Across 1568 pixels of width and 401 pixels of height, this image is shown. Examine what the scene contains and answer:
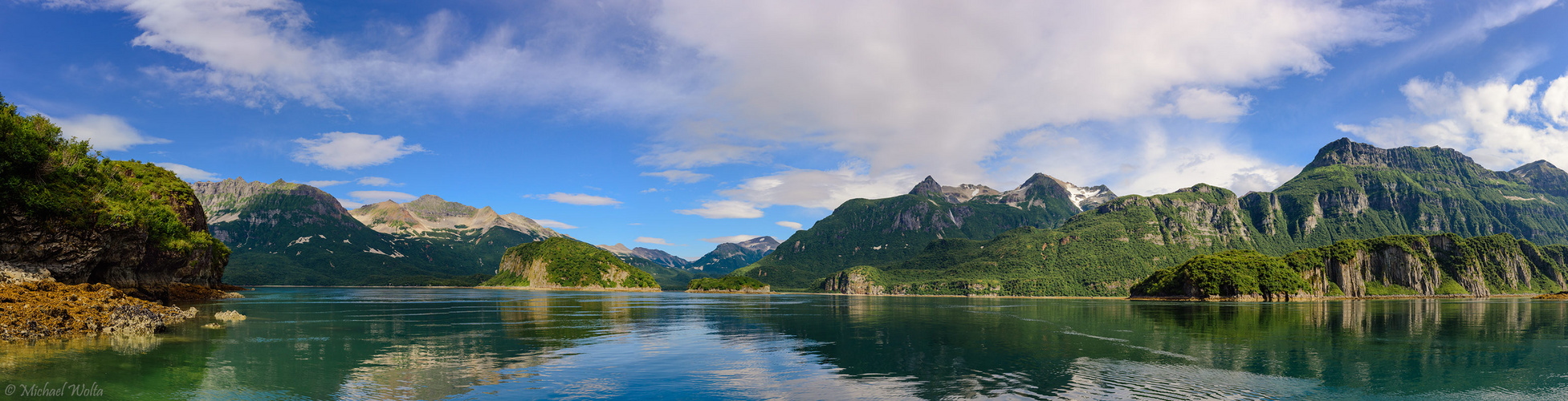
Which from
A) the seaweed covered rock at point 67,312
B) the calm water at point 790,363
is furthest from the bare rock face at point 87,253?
the calm water at point 790,363

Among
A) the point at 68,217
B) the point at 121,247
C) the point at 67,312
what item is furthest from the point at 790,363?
the point at 121,247

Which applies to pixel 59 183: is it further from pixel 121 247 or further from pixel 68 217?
pixel 121 247

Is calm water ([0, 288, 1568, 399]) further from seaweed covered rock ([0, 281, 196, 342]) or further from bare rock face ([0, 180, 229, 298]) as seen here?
bare rock face ([0, 180, 229, 298])

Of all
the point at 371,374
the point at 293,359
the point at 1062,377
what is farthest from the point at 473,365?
the point at 1062,377

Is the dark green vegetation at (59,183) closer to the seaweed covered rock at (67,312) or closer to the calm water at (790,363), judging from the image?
the seaweed covered rock at (67,312)

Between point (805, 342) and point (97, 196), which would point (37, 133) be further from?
point (805, 342)

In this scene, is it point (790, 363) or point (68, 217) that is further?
point (68, 217)

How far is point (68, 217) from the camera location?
63.3m

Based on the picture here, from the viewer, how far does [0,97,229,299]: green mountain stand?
56938 mm

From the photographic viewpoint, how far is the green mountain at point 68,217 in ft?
187

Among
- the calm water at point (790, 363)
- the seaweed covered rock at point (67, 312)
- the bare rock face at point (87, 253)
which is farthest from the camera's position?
the bare rock face at point (87, 253)

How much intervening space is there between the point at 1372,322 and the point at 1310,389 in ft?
257

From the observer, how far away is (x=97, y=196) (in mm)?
69062

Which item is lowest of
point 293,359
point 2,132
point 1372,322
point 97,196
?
point 1372,322
